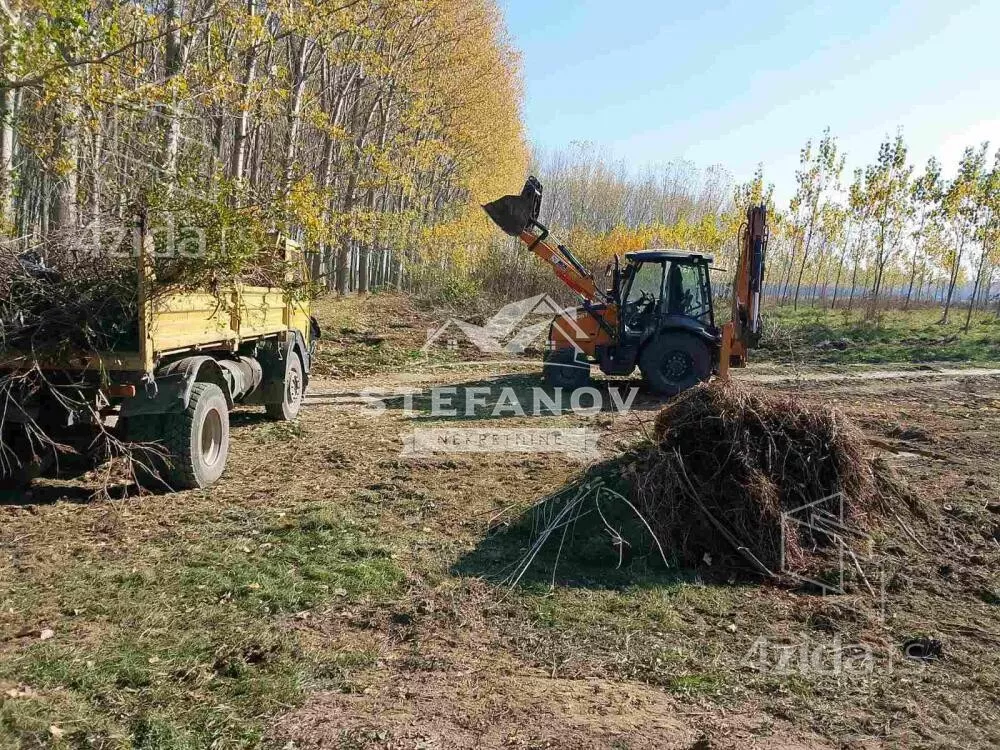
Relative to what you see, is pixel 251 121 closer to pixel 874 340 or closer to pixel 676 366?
pixel 676 366

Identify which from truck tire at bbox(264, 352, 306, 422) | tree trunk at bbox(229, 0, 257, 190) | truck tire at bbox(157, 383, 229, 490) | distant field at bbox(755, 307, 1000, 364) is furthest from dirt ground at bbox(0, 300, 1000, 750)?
distant field at bbox(755, 307, 1000, 364)

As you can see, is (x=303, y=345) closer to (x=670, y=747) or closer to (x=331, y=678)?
(x=331, y=678)

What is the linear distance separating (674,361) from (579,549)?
6.25 metres

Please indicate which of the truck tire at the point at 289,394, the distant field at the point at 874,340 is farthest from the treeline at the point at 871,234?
the truck tire at the point at 289,394

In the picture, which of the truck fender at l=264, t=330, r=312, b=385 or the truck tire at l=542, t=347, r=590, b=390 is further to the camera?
the truck tire at l=542, t=347, r=590, b=390

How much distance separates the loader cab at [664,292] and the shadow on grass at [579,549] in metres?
5.38

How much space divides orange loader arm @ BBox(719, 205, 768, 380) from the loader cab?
1.33ft

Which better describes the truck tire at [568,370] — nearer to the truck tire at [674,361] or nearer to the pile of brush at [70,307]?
the truck tire at [674,361]

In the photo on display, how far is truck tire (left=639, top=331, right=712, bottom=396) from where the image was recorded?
1040 centimetres

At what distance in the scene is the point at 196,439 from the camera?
5645 millimetres

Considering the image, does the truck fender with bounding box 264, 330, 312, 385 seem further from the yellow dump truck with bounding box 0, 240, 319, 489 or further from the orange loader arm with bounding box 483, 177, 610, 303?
the orange loader arm with bounding box 483, 177, 610, 303

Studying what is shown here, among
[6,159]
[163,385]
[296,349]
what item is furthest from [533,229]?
[6,159]

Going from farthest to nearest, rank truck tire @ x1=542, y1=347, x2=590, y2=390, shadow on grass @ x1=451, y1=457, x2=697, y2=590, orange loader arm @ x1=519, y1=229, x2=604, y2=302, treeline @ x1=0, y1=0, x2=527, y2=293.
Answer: truck tire @ x1=542, y1=347, x2=590, y2=390, orange loader arm @ x1=519, y1=229, x2=604, y2=302, treeline @ x1=0, y1=0, x2=527, y2=293, shadow on grass @ x1=451, y1=457, x2=697, y2=590

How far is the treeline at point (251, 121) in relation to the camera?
5445 millimetres
